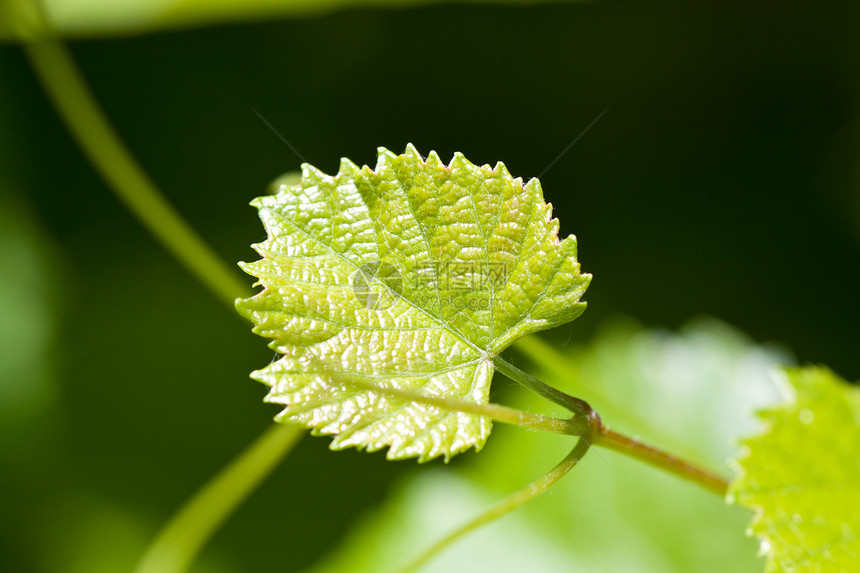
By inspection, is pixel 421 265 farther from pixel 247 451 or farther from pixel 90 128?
pixel 90 128

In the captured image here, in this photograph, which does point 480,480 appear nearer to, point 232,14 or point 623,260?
point 623,260

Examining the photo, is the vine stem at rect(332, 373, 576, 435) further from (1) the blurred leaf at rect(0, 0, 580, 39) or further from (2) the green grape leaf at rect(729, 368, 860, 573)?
(1) the blurred leaf at rect(0, 0, 580, 39)

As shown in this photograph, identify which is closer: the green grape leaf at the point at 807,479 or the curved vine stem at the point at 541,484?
the curved vine stem at the point at 541,484

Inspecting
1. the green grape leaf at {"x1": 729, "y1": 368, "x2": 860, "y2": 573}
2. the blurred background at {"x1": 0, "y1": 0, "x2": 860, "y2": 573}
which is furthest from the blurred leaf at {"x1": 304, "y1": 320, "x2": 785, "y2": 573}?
the green grape leaf at {"x1": 729, "y1": 368, "x2": 860, "y2": 573}

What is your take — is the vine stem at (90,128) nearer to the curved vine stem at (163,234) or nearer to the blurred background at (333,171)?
the curved vine stem at (163,234)

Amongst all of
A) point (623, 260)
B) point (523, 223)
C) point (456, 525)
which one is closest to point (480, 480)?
point (456, 525)

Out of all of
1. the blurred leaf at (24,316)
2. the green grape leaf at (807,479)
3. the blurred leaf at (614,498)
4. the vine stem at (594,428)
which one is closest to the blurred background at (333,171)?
the blurred leaf at (24,316)

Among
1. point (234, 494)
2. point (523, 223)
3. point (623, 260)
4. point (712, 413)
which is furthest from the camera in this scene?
point (623, 260)
